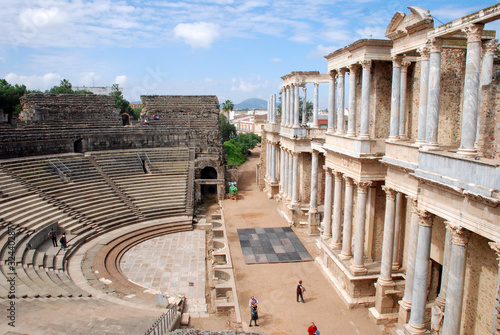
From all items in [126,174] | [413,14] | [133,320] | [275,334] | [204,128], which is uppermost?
[413,14]

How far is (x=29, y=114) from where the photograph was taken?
100 ft

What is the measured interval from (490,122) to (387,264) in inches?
214

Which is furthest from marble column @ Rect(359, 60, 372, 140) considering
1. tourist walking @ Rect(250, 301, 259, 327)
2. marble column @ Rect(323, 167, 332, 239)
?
tourist walking @ Rect(250, 301, 259, 327)

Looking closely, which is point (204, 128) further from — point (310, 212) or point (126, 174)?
point (310, 212)

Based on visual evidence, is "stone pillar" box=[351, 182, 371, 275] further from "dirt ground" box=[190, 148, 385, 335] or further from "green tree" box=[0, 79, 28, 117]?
"green tree" box=[0, 79, 28, 117]

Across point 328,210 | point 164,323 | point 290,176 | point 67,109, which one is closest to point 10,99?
point 67,109

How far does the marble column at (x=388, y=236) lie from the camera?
11453 millimetres

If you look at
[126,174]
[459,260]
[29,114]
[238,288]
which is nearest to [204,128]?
[126,174]

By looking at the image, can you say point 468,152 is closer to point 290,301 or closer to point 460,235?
point 460,235

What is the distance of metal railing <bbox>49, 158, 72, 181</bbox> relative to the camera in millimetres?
23073

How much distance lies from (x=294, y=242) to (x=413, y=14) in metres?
12.3

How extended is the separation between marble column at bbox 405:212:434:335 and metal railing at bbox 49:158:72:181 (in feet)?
67.2

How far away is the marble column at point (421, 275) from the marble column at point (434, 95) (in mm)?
1804

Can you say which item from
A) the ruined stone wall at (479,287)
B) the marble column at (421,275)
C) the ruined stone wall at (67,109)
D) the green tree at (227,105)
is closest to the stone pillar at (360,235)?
the marble column at (421,275)
